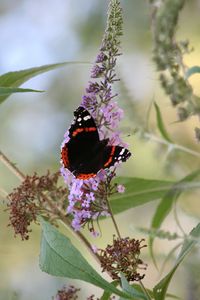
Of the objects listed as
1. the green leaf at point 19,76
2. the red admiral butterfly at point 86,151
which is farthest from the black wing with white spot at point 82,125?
the green leaf at point 19,76

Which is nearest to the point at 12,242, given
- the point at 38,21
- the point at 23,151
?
the point at 23,151

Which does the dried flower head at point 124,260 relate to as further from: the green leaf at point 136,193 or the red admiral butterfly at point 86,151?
the green leaf at point 136,193

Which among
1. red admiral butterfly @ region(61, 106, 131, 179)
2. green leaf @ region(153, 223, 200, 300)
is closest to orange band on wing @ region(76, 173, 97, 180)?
red admiral butterfly @ region(61, 106, 131, 179)

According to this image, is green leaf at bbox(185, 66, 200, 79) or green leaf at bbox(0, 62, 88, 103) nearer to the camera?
green leaf at bbox(185, 66, 200, 79)

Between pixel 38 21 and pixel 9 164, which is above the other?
pixel 38 21

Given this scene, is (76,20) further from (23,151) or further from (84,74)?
(23,151)

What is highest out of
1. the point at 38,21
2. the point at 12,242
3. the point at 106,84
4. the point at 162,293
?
the point at 38,21

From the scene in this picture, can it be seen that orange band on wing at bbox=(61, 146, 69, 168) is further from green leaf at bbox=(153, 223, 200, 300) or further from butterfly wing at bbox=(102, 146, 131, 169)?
green leaf at bbox=(153, 223, 200, 300)
